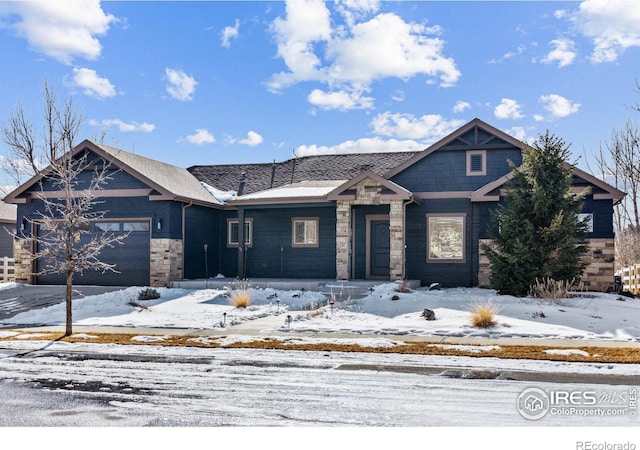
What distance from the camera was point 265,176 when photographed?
90.5 feet

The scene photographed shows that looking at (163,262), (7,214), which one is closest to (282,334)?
(163,262)

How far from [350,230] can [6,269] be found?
17328mm

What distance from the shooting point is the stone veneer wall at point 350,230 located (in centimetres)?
2050

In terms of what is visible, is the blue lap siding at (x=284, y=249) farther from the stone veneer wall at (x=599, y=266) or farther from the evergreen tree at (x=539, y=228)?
the evergreen tree at (x=539, y=228)

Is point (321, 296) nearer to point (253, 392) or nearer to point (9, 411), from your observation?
point (253, 392)

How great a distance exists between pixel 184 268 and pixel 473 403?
Answer: 57.8ft

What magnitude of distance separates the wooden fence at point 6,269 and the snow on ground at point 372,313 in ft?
39.4

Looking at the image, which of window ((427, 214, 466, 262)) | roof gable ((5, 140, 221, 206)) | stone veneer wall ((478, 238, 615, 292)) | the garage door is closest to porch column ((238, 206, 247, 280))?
roof gable ((5, 140, 221, 206))

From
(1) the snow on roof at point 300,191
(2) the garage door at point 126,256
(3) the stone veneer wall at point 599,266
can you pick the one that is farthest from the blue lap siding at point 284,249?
(3) the stone veneer wall at point 599,266

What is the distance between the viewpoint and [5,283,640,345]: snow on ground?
12.6 m

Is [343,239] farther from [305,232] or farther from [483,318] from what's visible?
[483,318]

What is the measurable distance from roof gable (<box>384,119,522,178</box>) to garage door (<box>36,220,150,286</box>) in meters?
10.6

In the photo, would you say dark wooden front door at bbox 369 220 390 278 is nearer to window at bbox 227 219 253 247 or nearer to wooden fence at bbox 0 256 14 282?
window at bbox 227 219 253 247
